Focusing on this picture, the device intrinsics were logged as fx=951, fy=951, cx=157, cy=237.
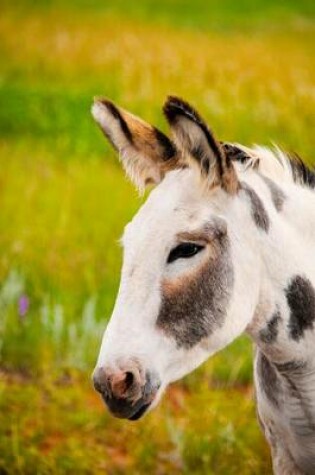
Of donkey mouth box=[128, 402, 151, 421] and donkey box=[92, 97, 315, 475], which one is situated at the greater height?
donkey box=[92, 97, 315, 475]

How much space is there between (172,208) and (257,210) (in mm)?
202

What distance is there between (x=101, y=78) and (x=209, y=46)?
0.78 m

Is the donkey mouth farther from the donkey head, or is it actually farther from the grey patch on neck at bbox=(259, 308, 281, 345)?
the grey patch on neck at bbox=(259, 308, 281, 345)

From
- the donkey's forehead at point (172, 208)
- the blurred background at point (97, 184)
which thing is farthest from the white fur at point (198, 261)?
the blurred background at point (97, 184)

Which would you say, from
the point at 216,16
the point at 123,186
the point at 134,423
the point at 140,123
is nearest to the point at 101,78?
the point at 216,16

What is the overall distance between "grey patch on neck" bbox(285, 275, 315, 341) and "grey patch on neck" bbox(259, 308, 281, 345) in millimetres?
35

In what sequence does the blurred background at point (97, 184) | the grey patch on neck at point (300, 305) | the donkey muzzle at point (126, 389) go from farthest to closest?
the blurred background at point (97, 184) < the grey patch on neck at point (300, 305) < the donkey muzzle at point (126, 389)

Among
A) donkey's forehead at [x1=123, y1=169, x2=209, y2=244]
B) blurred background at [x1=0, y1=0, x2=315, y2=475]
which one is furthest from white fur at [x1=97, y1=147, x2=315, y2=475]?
blurred background at [x1=0, y1=0, x2=315, y2=475]

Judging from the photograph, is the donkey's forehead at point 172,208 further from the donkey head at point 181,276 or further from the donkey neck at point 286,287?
the donkey neck at point 286,287

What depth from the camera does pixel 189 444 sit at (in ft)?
11.4

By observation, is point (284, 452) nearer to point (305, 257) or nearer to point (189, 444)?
point (305, 257)

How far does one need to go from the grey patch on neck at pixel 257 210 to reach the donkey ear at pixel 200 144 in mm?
38

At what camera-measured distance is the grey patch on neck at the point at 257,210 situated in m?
2.18

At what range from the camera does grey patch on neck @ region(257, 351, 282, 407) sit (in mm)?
2377
